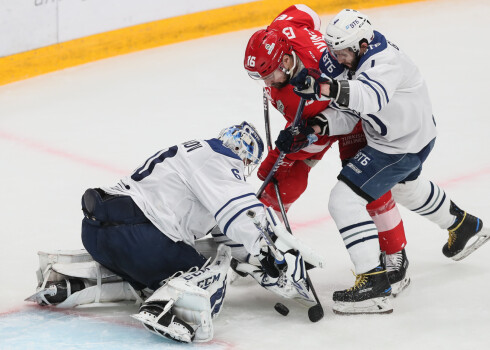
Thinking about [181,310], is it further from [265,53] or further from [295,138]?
[265,53]

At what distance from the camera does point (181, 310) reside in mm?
3070

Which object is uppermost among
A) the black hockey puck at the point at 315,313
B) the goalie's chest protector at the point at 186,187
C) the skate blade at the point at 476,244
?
the goalie's chest protector at the point at 186,187

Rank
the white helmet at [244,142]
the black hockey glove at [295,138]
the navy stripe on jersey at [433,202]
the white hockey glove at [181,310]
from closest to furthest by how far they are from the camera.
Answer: the white hockey glove at [181,310], the white helmet at [244,142], the black hockey glove at [295,138], the navy stripe on jersey at [433,202]

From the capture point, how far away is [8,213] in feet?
14.1

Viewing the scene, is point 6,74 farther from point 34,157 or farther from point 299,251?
point 299,251

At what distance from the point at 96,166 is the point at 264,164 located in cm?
134

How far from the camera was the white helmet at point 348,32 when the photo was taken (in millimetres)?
3189

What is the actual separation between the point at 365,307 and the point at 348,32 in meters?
0.95

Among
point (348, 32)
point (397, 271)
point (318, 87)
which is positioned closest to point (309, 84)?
point (318, 87)

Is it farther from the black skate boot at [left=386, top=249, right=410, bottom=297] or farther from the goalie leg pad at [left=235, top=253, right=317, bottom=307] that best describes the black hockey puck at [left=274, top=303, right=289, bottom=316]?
the black skate boot at [left=386, top=249, right=410, bottom=297]

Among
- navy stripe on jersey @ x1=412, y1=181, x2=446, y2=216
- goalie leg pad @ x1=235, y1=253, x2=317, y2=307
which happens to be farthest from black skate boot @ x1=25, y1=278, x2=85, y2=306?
navy stripe on jersey @ x1=412, y1=181, x2=446, y2=216

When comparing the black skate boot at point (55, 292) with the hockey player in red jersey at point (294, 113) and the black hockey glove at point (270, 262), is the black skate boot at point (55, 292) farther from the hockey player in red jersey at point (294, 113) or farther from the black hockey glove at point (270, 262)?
the hockey player in red jersey at point (294, 113)

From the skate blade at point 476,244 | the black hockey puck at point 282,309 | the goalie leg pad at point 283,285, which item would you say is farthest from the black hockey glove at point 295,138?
the skate blade at point 476,244

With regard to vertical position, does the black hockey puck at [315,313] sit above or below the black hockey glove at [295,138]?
below
